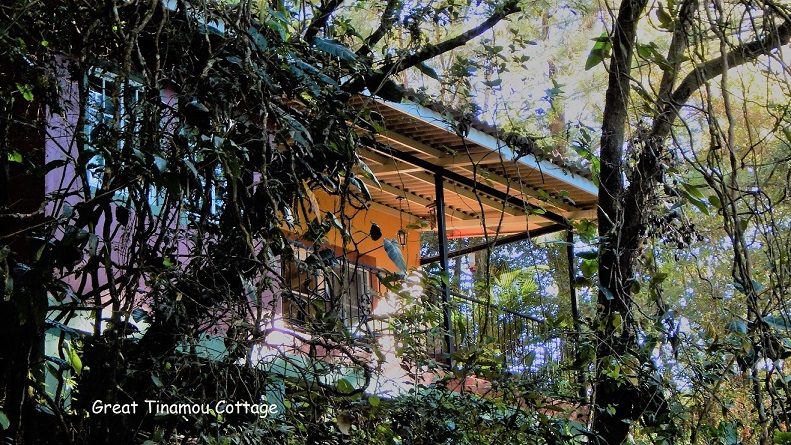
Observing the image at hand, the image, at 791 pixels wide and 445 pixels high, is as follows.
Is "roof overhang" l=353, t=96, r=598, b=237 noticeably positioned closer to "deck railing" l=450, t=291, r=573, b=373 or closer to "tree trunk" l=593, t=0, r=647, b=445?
"deck railing" l=450, t=291, r=573, b=373

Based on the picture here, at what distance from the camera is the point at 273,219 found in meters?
3.66

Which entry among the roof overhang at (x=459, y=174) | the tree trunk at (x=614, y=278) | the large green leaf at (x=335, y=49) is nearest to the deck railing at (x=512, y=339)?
the tree trunk at (x=614, y=278)

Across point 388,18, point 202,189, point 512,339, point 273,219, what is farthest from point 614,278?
point 512,339

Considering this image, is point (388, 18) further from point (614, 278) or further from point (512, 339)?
point (512, 339)

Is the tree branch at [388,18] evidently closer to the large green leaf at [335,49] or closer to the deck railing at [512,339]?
the large green leaf at [335,49]

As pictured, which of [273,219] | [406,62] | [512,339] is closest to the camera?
[273,219]

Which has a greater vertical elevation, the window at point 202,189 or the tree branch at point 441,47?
the tree branch at point 441,47

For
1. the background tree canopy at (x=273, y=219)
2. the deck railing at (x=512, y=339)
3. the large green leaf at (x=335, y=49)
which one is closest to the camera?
the background tree canopy at (x=273, y=219)

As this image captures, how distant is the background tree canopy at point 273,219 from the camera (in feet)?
9.99

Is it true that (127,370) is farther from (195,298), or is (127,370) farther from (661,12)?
(661,12)

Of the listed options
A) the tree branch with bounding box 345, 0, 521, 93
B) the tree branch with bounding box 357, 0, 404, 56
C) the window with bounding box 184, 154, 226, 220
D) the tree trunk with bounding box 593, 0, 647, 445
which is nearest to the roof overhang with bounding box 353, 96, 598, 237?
the tree branch with bounding box 357, 0, 404, 56

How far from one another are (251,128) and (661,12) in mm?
1812

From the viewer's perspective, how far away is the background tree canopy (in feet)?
9.99

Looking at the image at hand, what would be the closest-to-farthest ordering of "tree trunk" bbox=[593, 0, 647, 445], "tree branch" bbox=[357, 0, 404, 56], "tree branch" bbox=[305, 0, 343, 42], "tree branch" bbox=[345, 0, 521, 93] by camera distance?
"tree trunk" bbox=[593, 0, 647, 445] → "tree branch" bbox=[345, 0, 521, 93] → "tree branch" bbox=[305, 0, 343, 42] → "tree branch" bbox=[357, 0, 404, 56]
